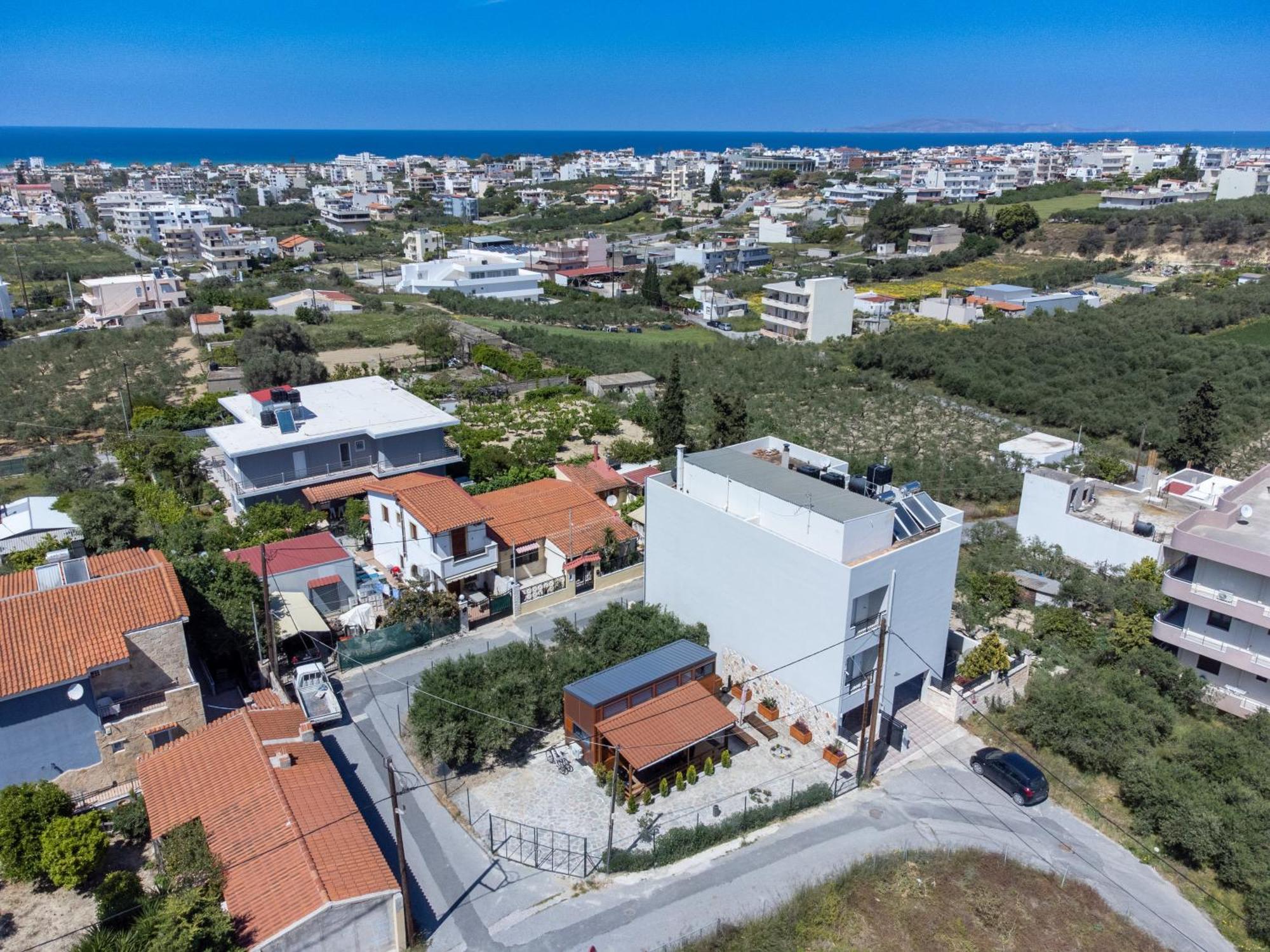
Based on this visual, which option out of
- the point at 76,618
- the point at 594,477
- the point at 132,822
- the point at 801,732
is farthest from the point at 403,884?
the point at 594,477

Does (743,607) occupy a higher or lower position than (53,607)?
lower

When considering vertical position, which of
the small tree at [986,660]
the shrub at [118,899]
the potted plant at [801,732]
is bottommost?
the potted plant at [801,732]

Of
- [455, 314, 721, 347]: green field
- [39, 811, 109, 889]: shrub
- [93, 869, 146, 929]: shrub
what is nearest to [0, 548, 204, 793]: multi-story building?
[39, 811, 109, 889]: shrub

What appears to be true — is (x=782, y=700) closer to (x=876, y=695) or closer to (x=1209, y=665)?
(x=876, y=695)

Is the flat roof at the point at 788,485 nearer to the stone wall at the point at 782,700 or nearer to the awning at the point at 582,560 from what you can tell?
the stone wall at the point at 782,700

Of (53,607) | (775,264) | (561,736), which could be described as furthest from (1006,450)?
(775,264)

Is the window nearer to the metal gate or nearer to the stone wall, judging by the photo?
the stone wall

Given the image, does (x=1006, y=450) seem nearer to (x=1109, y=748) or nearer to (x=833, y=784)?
(x=1109, y=748)

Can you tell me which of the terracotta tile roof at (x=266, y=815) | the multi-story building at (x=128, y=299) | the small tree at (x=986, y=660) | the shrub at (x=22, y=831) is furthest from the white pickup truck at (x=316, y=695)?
the multi-story building at (x=128, y=299)
